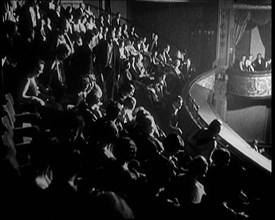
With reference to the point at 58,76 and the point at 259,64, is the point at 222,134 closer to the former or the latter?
the point at 58,76

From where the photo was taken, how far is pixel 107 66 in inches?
289

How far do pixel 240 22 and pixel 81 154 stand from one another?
51.2ft

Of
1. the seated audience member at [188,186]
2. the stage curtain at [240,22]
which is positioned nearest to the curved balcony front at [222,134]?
the seated audience member at [188,186]

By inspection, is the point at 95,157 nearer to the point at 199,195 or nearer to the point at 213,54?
the point at 199,195

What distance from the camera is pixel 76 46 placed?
671 centimetres

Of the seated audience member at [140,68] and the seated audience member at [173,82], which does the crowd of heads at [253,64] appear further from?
the seated audience member at [140,68]

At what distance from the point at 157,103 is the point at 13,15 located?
367 cm

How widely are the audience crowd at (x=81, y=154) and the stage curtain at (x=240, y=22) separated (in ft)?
41.4

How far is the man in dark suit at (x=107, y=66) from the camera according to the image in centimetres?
722

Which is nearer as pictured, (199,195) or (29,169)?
(29,169)

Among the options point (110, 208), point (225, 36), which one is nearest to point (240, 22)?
point (225, 36)

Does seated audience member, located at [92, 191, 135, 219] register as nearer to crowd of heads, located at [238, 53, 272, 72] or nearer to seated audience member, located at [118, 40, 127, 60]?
A: seated audience member, located at [118, 40, 127, 60]

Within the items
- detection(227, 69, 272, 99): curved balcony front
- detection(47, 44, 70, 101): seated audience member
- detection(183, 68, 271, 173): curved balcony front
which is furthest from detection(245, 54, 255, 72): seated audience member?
detection(47, 44, 70, 101): seated audience member

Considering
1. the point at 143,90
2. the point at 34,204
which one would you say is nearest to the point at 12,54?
the point at 34,204
